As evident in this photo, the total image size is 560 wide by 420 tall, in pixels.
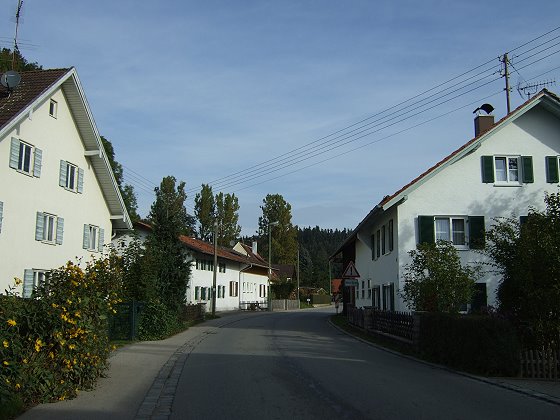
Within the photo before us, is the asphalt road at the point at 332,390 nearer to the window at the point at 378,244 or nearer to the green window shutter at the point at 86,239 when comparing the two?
the window at the point at 378,244

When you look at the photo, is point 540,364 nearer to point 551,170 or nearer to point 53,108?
point 551,170

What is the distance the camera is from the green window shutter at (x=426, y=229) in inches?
945

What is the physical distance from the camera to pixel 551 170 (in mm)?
24641

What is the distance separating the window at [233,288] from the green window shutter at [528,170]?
3435 cm

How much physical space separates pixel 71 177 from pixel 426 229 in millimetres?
16287

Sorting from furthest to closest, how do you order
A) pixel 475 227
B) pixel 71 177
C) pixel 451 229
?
pixel 71 177
pixel 451 229
pixel 475 227

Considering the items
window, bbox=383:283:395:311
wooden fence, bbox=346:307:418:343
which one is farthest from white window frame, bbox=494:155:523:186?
wooden fence, bbox=346:307:418:343

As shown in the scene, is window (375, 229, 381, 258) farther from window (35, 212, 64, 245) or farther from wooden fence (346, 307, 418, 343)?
window (35, 212, 64, 245)

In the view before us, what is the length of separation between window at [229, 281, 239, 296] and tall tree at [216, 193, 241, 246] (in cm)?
2579

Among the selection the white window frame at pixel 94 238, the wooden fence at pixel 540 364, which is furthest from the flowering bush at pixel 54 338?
the white window frame at pixel 94 238

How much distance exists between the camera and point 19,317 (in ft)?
29.1

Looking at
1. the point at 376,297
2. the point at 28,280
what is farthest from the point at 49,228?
the point at 376,297

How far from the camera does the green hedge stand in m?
12.6

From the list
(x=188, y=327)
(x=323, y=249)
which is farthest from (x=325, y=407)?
(x=323, y=249)
